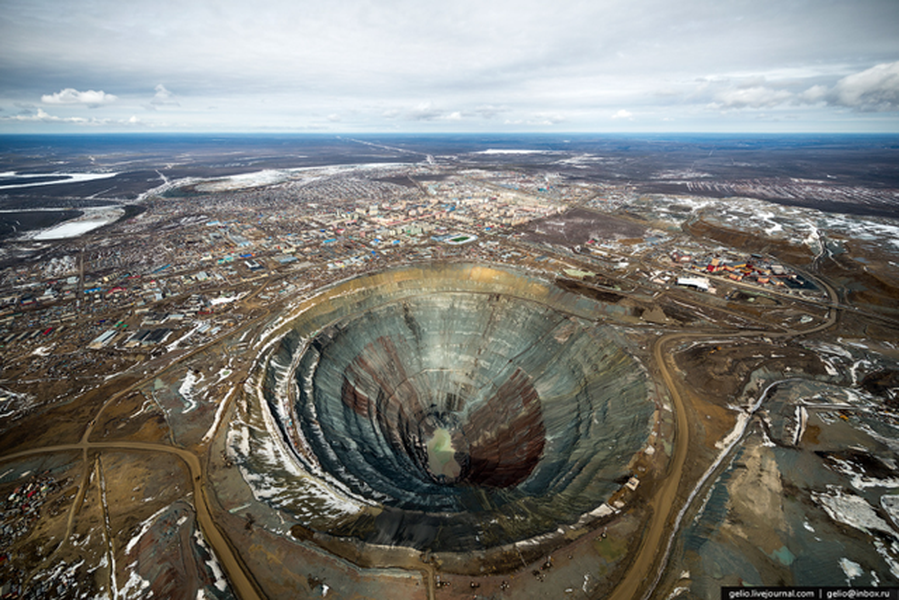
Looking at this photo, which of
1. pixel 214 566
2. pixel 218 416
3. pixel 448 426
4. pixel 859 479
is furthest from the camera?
pixel 448 426

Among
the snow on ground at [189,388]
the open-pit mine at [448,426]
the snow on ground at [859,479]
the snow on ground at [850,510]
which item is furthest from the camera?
the snow on ground at [189,388]

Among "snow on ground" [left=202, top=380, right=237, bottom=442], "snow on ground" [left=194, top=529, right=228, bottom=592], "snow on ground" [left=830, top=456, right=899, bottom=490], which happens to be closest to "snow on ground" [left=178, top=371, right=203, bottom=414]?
"snow on ground" [left=202, top=380, right=237, bottom=442]

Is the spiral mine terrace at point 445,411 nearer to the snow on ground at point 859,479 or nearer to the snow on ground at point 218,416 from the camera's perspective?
the snow on ground at point 218,416

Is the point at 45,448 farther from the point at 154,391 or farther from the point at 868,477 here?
the point at 868,477

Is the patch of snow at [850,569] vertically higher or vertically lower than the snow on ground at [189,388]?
lower

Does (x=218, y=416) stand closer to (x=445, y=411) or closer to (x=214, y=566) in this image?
(x=214, y=566)

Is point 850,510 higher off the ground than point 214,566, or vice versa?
point 850,510

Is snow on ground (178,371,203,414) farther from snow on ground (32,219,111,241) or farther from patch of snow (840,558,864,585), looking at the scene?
snow on ground (32,219,111,241)

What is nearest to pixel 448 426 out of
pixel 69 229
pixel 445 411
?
pixel 445 411

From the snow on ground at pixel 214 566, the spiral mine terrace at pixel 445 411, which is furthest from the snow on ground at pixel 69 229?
the snow on ground at pixel 214 566
